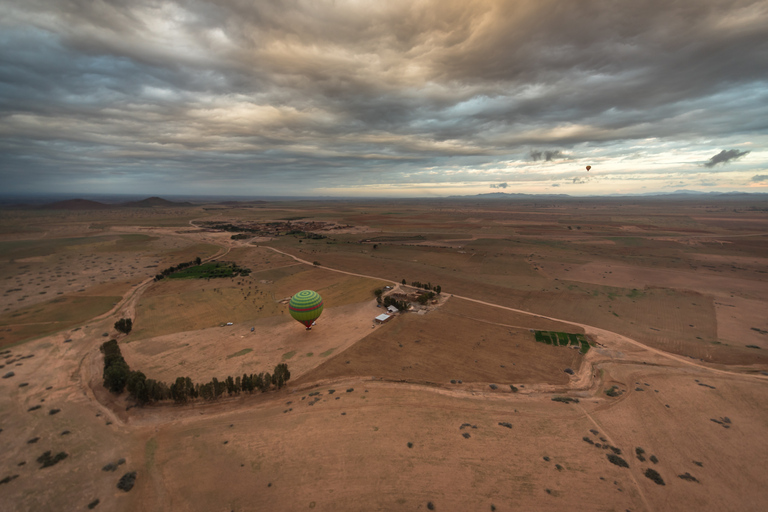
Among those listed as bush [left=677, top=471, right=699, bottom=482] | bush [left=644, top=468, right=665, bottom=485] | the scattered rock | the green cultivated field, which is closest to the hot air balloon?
the scattered rock

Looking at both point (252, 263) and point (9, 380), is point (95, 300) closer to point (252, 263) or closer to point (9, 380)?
point (9, 380)

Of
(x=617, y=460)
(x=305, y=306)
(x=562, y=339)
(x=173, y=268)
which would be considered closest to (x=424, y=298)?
(x=562, y=339)

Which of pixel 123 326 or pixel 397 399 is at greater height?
pixel 123 326

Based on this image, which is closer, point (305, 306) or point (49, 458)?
point (49, 458)

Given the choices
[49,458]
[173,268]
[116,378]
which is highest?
[116,378]

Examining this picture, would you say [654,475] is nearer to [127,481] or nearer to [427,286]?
[127,481]

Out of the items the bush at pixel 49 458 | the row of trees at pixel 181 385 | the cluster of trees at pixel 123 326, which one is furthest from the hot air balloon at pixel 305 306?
the cluster of trees at pixel 123 326
